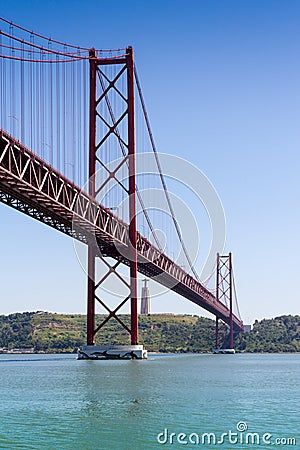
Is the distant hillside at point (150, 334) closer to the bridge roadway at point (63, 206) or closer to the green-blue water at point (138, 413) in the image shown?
the bridge roadway at point (63, 206)

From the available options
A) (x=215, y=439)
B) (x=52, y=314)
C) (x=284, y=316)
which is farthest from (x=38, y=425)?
(x=284, y=316)

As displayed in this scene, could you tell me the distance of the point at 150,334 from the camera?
124438 millimetres

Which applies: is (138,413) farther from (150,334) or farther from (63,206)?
(150,334)

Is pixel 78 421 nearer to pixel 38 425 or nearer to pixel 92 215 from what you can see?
pixel 38 425

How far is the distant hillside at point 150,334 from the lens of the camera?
388 feet

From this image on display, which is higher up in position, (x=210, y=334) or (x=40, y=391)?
(x=210, y=334)

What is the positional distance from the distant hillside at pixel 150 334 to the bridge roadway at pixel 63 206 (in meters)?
50.3

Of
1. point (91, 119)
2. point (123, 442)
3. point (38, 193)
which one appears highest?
point (91, 119)

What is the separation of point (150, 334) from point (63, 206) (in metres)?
83.9

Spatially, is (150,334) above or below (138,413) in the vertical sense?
above

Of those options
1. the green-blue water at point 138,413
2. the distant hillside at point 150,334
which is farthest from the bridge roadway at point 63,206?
the distant hillside at point 150,334

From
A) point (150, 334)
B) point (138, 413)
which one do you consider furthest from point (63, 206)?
point (150, 334)

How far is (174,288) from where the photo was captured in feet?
237

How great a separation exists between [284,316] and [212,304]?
77721mm
